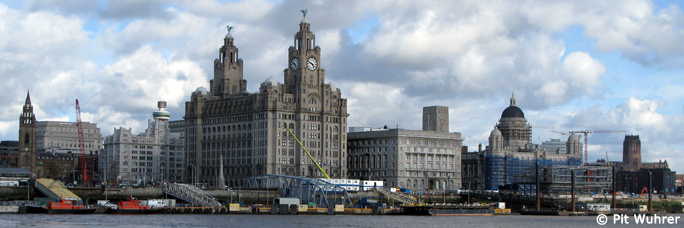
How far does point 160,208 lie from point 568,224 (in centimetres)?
7307

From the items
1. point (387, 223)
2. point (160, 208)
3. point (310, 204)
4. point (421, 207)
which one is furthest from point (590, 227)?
point (160, 208)

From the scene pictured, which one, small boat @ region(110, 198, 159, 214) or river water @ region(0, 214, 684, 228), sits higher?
small boat @ region(110, 198, 159, 214)

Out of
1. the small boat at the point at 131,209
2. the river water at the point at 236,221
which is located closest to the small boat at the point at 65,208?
the small boat at the point at 131,209

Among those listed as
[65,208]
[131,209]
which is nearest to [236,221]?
[131,209]

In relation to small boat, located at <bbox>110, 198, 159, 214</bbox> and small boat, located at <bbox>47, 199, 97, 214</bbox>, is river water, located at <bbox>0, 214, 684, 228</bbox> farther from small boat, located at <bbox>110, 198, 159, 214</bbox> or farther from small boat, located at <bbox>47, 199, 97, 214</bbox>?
small boat, located at <bbox>47, 199, 97, 214</bbox>

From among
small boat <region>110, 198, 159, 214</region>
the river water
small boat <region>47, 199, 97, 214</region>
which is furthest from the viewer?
small boat <region>110, 198, 159, 214</region>

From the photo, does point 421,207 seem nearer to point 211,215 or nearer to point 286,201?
point 286,201

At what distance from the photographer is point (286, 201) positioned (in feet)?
643

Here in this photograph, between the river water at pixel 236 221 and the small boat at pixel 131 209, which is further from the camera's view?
the small boat at pixel 131 209

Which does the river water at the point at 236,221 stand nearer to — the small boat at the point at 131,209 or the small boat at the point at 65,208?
the small boat at the point at 131,209

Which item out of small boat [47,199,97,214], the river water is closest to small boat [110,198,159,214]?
the river water

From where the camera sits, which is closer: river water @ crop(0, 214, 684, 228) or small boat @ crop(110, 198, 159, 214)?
river water @ crop(0, 214, 684, 228)

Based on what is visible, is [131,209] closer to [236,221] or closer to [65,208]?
[65,208]

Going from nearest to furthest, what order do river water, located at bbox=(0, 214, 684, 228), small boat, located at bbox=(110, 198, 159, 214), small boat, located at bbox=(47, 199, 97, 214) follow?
river water, located at bbox=(0, 214, 684, 228) → small boat, located at bbox=(47, 199, 97, 214) → small boat, located at bbox=(110, 198, 159, 214)
